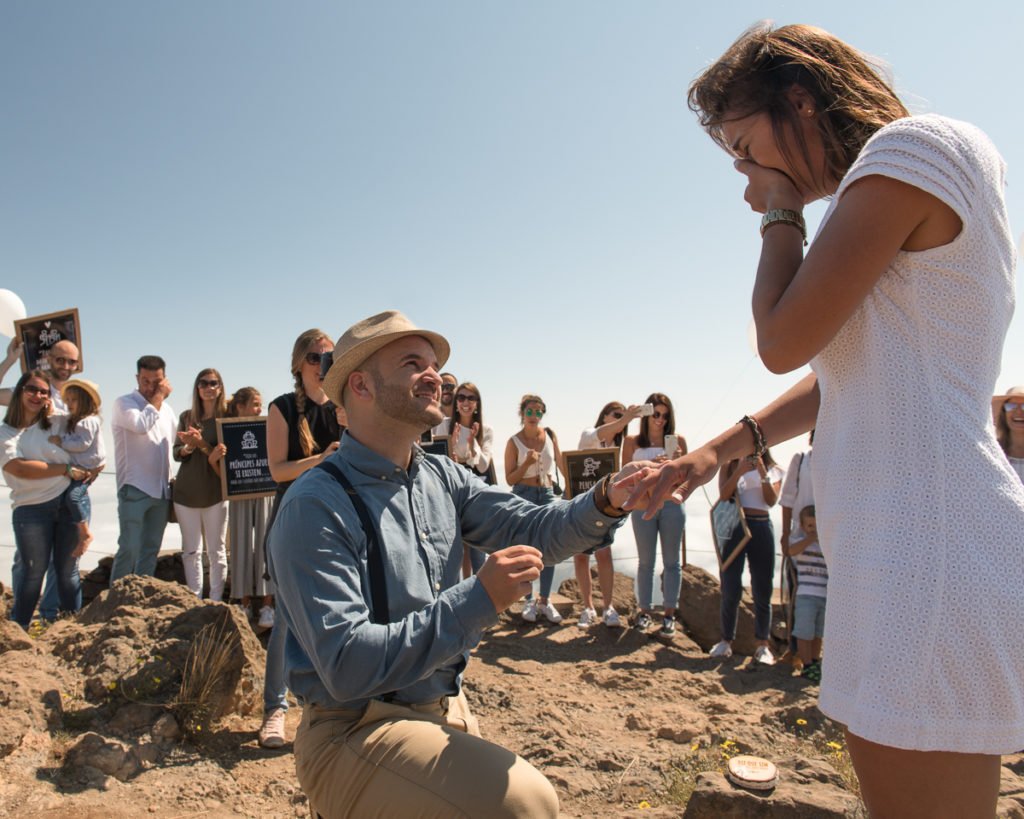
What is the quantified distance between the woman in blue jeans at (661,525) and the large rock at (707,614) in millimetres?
1014

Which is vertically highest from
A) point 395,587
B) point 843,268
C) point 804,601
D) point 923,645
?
point 843,268

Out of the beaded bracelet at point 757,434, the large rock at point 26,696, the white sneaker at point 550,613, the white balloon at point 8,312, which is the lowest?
the white sneaker at point 550,613

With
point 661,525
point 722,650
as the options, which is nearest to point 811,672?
point 722,650

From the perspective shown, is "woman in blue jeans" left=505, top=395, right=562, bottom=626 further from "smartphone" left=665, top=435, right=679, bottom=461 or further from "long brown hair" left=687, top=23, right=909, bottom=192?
"long brown hair" left=687, top=23, right=909, bottom=192

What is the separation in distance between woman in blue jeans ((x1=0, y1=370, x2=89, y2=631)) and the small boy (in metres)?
6.63

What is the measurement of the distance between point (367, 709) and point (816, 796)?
7.46ft

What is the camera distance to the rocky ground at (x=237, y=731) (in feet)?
13.0

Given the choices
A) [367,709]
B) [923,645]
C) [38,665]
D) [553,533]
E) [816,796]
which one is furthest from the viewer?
[38,665]

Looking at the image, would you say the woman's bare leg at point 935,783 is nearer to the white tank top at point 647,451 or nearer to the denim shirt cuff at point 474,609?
the denim shirt cuff at point 474,609

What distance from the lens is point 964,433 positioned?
1.32 meters

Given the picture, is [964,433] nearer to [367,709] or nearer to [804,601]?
[367,709]

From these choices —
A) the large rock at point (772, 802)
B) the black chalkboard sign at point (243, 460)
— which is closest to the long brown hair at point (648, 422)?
the black chalkboard sign at point (243, 460)

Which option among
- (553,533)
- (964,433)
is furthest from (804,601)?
(964,433)

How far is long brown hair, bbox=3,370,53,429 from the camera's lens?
6.71 m
